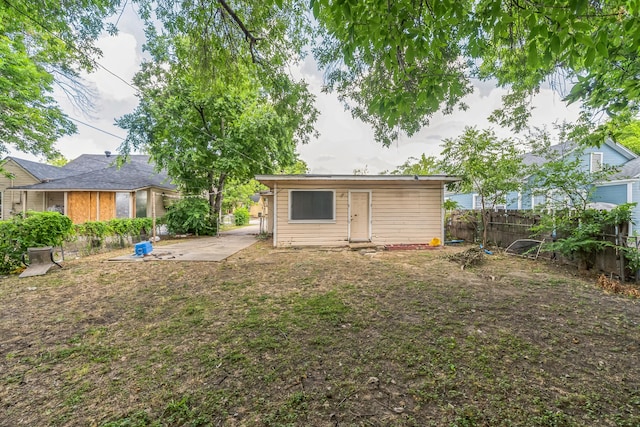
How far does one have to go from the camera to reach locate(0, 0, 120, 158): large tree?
360cm

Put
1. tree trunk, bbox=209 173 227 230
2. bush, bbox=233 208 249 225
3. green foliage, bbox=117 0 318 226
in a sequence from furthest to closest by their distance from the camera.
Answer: bush, bbox=233 208 249 225 < tree trunk, bbox=209 173 227 230 < green foliage, bbox=117 0 318 226

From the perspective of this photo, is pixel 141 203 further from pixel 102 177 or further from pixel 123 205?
pixel 102 177

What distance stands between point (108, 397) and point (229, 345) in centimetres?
90

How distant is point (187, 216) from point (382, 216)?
8720 mm

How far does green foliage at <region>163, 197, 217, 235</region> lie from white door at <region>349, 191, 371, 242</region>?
711cm

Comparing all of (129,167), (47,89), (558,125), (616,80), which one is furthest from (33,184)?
(558,125)

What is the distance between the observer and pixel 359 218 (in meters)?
8.83

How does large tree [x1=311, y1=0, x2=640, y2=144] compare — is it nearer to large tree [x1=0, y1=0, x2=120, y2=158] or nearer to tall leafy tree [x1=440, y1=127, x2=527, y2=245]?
tall leafy tree [x1=440, y1=127, x2=527, y2=245]

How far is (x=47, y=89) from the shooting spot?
10117 mm

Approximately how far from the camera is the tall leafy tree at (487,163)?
7.19 m

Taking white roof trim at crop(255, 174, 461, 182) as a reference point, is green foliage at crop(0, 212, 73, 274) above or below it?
below

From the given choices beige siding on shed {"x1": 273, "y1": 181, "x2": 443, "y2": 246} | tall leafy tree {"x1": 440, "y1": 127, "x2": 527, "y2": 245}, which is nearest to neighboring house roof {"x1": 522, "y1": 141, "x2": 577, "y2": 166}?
tall leafy tree {"x1": 440, "y1": 127, "x2": 527, "y2": 245}

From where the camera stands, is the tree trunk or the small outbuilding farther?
the tree trunk

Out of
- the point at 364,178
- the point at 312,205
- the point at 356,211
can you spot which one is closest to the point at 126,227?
the point at 312,205
